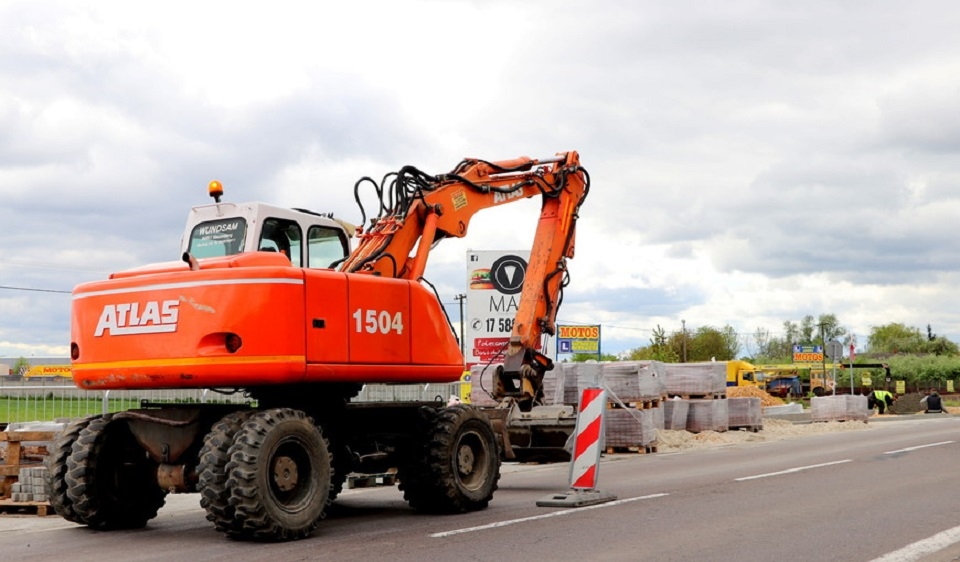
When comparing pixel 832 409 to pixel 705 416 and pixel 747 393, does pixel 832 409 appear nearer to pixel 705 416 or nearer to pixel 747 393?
pixel 747 393

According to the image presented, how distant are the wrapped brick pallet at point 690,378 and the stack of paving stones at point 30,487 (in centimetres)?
1790

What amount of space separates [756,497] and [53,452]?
26.2ft

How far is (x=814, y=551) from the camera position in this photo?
928 centimetres

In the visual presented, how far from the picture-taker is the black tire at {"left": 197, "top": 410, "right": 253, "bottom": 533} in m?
10.0

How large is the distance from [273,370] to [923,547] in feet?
19.3

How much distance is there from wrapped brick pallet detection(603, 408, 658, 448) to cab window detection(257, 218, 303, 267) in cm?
1270

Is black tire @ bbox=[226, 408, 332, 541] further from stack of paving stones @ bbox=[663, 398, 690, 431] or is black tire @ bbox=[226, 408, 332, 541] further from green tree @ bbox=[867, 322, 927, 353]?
green tree @ bbox=[867, 322, 927, 353]

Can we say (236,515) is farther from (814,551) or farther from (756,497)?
(756,497)

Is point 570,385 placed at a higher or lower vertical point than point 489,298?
lower

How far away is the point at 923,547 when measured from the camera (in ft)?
31.2

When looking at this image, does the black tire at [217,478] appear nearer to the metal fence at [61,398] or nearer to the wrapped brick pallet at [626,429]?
the metal fence at [61,398]

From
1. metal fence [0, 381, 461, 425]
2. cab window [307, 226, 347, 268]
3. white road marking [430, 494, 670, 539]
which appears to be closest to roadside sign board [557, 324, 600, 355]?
metal fence [0, 381, 461, 425]

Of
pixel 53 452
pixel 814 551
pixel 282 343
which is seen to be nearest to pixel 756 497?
pixel 814 551

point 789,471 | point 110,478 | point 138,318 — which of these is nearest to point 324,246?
point 138,318
